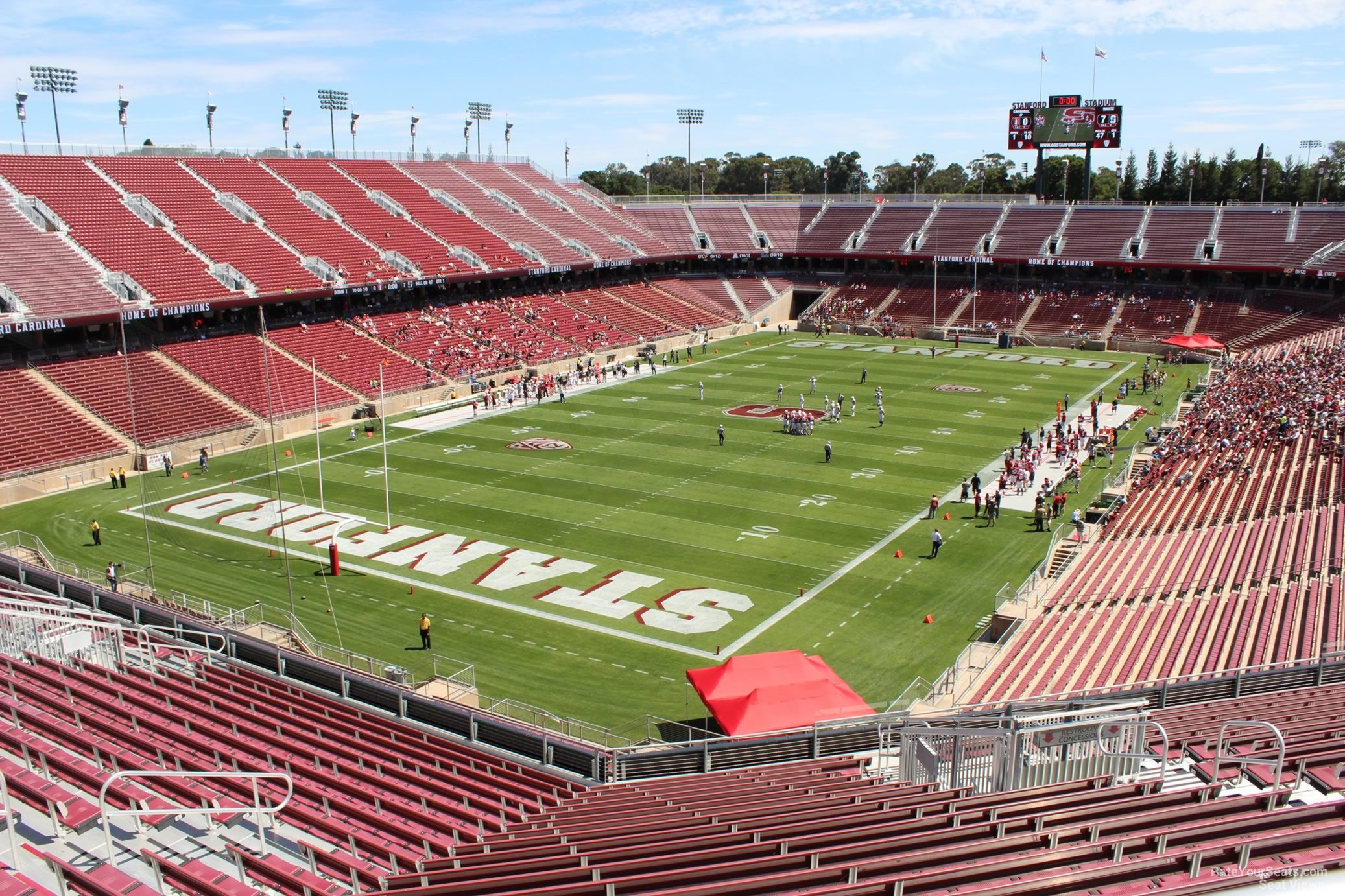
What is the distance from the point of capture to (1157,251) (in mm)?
67188

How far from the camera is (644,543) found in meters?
28.0

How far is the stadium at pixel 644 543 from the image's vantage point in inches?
347

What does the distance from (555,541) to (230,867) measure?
19365 millimetres

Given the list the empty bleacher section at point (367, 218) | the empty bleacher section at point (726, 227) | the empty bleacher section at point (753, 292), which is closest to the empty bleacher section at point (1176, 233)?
the empty bleacher section at point (753, 292)

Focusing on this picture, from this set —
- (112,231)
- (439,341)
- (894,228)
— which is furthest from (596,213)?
(112,231)

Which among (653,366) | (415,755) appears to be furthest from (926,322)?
(415,755)

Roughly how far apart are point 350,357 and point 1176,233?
5382cm

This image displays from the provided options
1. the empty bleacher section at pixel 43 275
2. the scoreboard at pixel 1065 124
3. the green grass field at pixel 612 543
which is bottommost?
the green grass field at pixel 612 543

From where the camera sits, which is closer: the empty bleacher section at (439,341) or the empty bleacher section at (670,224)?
the empty bleacher section at (439,341)

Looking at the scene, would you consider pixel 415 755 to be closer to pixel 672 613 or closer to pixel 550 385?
pixel 672 613

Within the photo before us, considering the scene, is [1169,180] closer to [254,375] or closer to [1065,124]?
[1065,124]

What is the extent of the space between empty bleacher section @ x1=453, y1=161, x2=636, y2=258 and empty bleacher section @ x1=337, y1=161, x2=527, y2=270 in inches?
266

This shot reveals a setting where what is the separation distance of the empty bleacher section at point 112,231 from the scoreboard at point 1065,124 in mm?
56276

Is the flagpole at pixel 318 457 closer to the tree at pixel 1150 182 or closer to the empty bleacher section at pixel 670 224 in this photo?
the empty bleacher section at pixel 670 224
